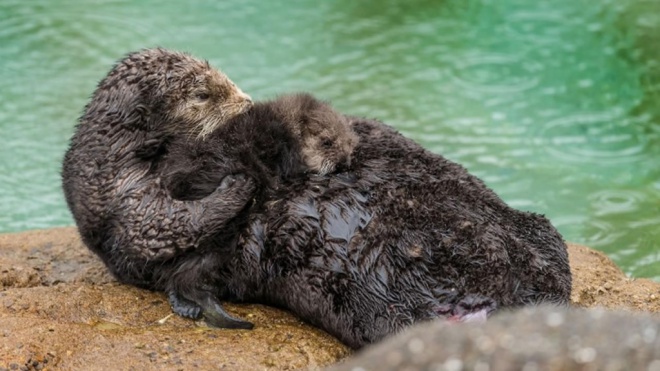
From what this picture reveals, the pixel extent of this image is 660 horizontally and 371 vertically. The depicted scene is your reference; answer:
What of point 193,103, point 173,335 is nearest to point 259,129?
point 193,103

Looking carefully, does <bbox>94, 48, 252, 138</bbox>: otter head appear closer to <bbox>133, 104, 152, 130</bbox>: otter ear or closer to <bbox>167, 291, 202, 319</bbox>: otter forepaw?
<bbox>133, 104, 152, 130</bbox>: otter ear

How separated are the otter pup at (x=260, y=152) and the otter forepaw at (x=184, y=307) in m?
0.52

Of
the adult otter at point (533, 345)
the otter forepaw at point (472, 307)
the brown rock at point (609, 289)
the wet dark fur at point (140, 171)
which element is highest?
the adult otter at point (533, 345)

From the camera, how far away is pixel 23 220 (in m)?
7.58

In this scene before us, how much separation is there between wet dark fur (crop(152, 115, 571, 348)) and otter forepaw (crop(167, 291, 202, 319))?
0.10m

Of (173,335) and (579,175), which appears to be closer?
(173,335)

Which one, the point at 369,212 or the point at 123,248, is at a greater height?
the point at 369,212

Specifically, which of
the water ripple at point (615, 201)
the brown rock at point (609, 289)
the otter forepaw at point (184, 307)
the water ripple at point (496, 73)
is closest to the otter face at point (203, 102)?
the otter forepaw at point (184, 307)

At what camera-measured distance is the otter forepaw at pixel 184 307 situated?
465cm

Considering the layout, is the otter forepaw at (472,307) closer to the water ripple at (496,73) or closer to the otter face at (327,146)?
the otter face at (327,146)

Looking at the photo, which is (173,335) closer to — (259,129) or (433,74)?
(259,129)

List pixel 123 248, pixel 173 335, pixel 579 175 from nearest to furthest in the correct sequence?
pixel 173 335 < pixel 123 248 < pixel 579 175

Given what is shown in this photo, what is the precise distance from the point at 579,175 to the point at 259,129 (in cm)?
445

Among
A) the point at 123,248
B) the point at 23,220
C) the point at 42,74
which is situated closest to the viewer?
the point at 123,248
